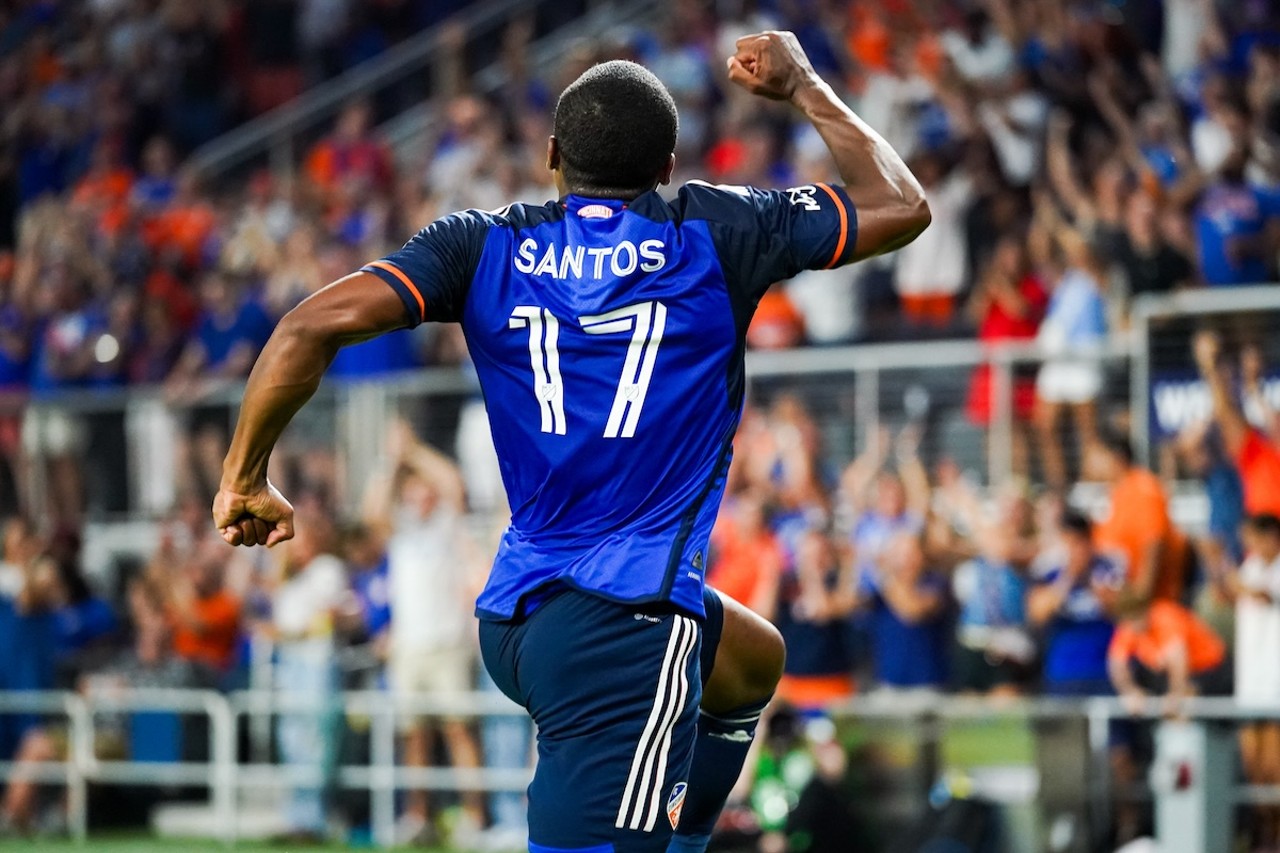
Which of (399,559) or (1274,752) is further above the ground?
(399,559)

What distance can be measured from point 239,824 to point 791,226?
9.80 m

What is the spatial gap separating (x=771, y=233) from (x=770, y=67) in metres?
0.45

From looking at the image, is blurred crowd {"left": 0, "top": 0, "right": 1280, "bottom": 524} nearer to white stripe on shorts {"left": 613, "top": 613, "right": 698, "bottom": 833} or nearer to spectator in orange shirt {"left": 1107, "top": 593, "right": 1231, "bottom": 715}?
spectator in orange shirt {"left": 1107, "top": 593, "right": 1231, "bottom": 715}

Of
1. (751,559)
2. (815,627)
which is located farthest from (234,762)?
(815,627)

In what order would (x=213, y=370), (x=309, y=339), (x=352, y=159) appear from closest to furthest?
(x=309, y=339), (x=213, y=370), (x=352, y=159)

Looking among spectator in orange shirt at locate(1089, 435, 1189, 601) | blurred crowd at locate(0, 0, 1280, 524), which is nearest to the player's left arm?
spectator in orange shirt at locate(1089, 435, 1189, 601)

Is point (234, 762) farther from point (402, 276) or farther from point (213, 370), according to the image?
point (402, 276)

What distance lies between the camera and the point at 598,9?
64.7 ft

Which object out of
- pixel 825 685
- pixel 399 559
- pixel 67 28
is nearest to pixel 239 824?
pixel 399 559

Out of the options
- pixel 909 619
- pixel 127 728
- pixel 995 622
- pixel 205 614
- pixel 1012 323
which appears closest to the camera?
pixel 995 622

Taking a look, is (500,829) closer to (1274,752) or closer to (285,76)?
(1274,752)

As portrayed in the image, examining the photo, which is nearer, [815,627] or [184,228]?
[815,627]

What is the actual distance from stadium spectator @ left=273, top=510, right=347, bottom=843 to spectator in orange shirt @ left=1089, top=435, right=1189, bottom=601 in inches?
205

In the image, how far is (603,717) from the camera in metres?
4.50
